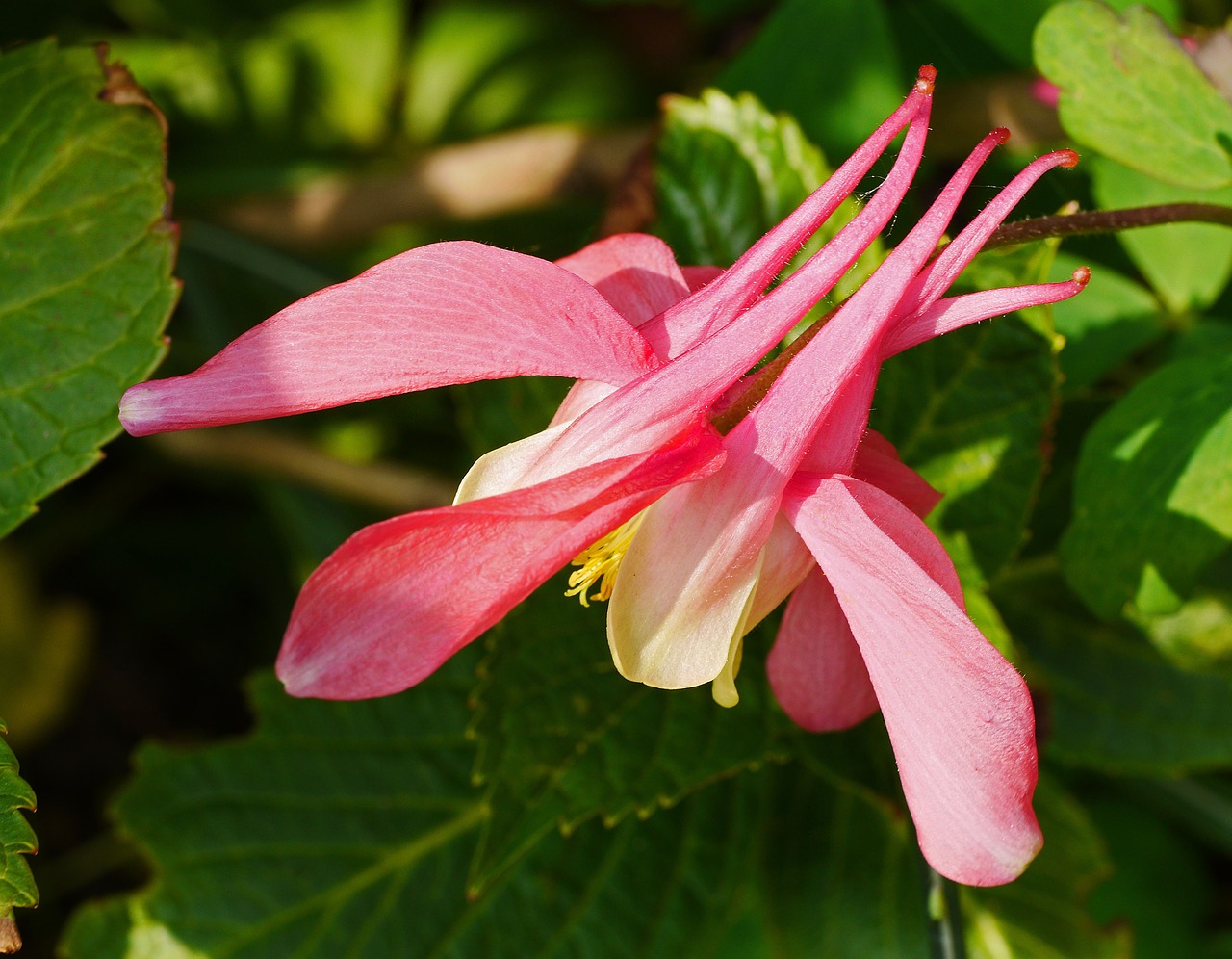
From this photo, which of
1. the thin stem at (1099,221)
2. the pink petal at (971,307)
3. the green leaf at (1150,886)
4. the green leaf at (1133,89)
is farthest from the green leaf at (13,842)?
the green leaf at (1150,886)

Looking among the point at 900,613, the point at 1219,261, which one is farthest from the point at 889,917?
the point at 900,613

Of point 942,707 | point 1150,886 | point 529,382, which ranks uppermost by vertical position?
point 942,707

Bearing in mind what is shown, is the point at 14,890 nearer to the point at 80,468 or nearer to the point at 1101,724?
the point at 80,468

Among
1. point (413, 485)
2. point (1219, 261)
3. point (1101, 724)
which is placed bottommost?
point (1101, 724)

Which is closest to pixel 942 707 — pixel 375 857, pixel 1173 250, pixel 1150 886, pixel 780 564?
pixel 780 564

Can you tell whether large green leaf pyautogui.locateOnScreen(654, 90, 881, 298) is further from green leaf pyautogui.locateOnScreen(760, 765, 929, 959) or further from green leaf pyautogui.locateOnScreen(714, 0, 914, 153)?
green leaf pyautogui.locateOnScreen(760, 765, 929, 959)

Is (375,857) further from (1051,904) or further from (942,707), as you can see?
(942,707)

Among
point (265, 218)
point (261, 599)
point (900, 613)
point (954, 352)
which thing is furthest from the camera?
point (261, 599)

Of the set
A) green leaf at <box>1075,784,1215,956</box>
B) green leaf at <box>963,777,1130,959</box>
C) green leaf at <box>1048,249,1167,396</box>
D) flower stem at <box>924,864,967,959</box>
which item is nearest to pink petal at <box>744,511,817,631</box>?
flower stem at <box>924,864,967,959</box>
